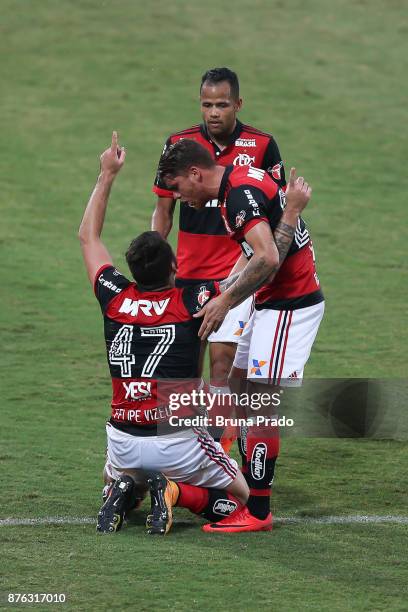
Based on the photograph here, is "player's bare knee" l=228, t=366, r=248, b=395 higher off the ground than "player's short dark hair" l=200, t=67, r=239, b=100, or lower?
lower

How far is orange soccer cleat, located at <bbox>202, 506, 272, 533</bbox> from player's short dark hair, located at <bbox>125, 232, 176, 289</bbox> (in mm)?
1279

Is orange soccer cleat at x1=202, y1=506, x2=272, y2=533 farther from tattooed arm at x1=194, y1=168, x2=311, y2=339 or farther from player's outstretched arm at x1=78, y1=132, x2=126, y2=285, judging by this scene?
player's outstretched arm at x1=78, y1=132, x2=126, y2=285

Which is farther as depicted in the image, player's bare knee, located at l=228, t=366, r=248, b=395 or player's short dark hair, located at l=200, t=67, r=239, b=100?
player's short dark hair, located at l=200, t=67, r=239, b=100

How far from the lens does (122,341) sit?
6680mm

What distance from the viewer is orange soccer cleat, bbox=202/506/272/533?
671 centimetres

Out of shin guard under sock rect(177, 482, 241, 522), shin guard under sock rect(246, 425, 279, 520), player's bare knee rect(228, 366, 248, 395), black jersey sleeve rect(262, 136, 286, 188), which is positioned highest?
black jersey sleeve rect(262, 136, 286, 188)

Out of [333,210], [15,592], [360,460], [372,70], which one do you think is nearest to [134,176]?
[333,210]

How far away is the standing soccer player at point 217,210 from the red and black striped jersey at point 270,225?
747 millimetres

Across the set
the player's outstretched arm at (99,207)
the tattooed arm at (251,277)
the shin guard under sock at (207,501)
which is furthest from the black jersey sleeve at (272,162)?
the shin guard under sock at (207,501)

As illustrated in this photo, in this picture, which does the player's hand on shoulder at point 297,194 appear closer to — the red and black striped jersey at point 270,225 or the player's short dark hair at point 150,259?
the red and black striped jersey at point 270,225

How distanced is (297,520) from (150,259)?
1643 millimetres

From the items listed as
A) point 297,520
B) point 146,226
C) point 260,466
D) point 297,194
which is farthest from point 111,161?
point 146,226

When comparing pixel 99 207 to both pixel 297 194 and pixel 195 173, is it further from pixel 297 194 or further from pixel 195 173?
pixel 297 194

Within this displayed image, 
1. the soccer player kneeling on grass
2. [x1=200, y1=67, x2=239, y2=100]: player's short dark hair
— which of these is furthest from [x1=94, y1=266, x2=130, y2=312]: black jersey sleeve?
[x1=200, y1=67, x2=239, y2=100]: player's short dark hair
